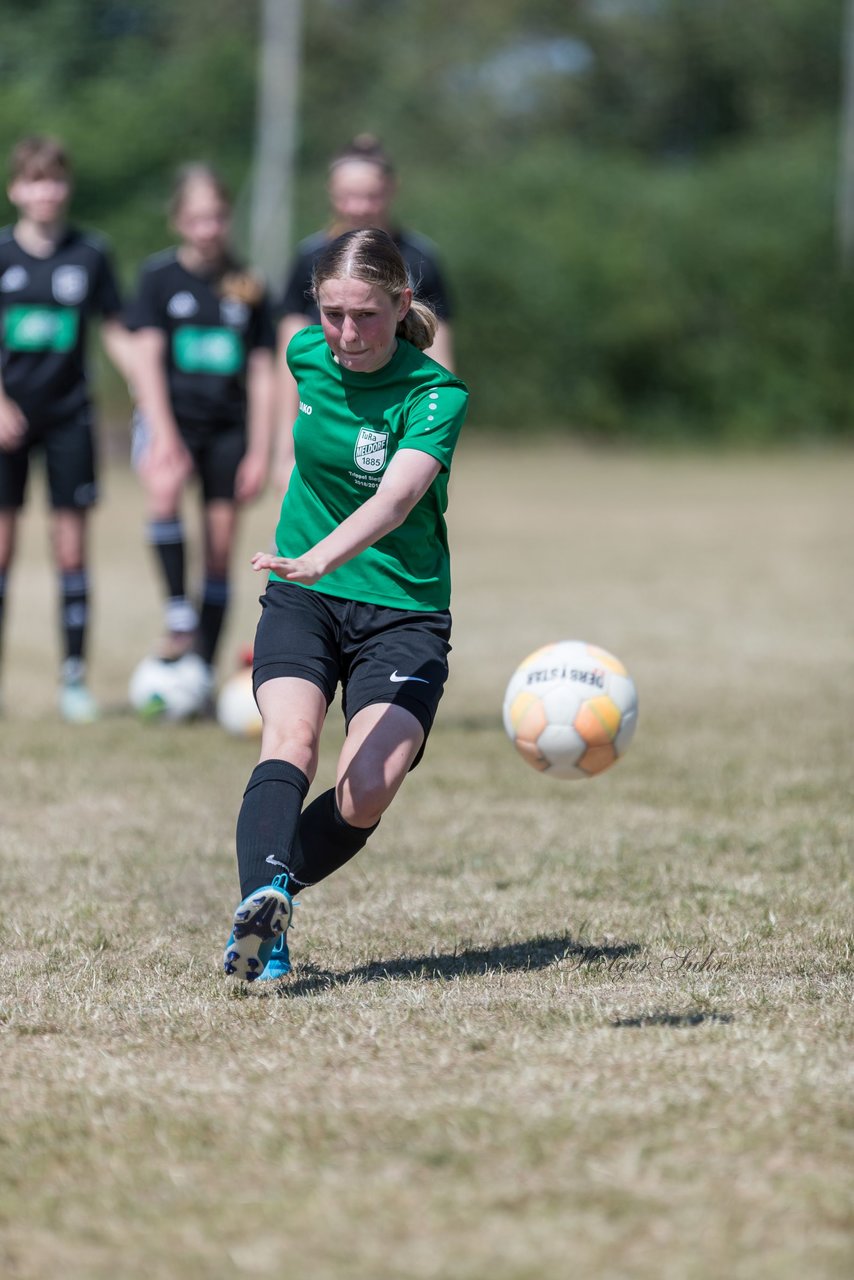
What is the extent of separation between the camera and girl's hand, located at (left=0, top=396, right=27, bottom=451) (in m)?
7.90

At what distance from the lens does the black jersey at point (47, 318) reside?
7.96 m

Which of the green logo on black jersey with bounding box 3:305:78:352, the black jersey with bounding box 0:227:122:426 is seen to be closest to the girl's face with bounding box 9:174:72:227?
the black jersey with bounding box 0:227:122:426

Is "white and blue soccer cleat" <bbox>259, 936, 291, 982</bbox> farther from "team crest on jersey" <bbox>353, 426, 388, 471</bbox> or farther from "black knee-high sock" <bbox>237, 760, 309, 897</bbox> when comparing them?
"team crest on jersey" <bbox>353, 426, 388, 471</bbox>

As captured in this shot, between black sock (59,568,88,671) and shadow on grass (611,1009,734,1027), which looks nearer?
shadow on grass (611,1009,734,1027)

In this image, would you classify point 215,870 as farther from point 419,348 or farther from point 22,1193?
point 22,1193

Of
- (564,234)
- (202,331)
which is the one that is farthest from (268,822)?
(564,234)

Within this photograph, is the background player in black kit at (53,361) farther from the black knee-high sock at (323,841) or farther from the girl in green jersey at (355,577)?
the black knee-high sock at (323,841)

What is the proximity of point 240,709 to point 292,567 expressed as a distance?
12.7 feet

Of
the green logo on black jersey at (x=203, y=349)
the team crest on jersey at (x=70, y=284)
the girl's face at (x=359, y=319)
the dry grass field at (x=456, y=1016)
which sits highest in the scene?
the team crest on jersey at (x=70, y=284)

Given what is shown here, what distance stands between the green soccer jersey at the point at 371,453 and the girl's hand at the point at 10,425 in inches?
151

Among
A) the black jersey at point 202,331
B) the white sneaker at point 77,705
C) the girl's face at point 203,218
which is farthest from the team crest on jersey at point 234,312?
the white sneaker at point 77,705

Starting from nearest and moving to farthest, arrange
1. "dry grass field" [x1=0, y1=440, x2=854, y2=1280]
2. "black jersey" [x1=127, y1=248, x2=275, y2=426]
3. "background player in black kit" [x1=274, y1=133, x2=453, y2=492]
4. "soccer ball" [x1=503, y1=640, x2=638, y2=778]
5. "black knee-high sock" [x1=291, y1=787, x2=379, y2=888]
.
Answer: "dry grass field" [x1=0, y1=440, x2=854, y2=1280] < "black knee-high sock" [x1=291, y1=787, x2=379, y2=888] < "soccer ball" [x1=503, y1=640, x2=638, y2=778] < "background player in black kit" [x1=274, y1=133, x2=453, y2=492] < "black jersey" [x1=127, y1=248, x2=275, y2=426]

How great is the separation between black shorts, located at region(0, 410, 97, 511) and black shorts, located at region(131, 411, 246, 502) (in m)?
0.25

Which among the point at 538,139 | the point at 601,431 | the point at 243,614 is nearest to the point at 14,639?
the point at 243,614
